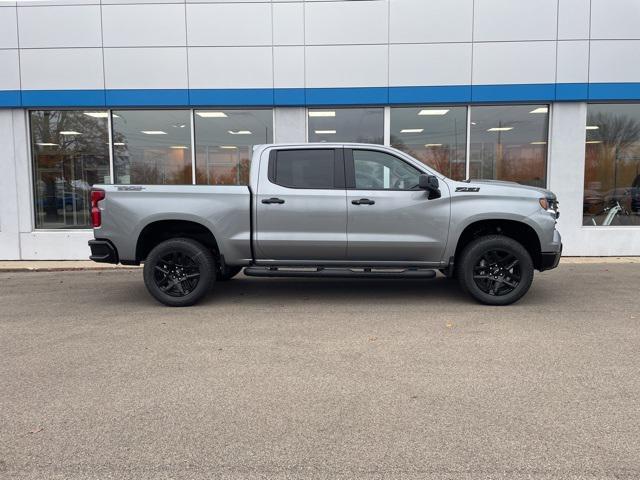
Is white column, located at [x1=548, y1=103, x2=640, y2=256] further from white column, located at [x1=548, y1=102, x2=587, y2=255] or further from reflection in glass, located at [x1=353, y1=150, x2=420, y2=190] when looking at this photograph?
reflection in glass, located at [x1=353, y1=150, x2=420, y2=190]

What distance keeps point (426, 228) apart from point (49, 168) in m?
8.99

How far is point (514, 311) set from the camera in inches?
238

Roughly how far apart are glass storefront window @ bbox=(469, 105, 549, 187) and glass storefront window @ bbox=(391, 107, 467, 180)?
0.24 m

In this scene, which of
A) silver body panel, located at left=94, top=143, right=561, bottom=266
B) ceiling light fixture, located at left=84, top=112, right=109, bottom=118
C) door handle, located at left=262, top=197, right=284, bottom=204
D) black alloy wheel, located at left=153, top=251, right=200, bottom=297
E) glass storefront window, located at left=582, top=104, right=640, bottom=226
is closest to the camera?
silver body panel, located at left=94, top=143, right=561, bottom=266

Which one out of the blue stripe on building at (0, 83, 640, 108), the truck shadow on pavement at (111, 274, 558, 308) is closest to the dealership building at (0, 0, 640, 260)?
the blue stripe on building at (0, 83, 640, 108)

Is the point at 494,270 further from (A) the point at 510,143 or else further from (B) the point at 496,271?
(A) the point at 510,143

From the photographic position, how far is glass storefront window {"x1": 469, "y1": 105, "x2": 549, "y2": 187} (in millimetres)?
10570

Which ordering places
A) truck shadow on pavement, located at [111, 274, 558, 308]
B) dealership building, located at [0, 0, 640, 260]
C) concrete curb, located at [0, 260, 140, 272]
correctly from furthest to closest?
dealership building, located at [0, 0, 640, 260] < concrete curb, located at [0, 260, 140, 272] < truck shadow on pavement, located at [111, 274, 558, 308]

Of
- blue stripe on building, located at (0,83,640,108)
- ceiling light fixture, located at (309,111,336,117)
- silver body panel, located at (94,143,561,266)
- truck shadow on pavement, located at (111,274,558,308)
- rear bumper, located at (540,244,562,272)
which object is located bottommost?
truck shadow on pavement, located at (111,274,558,308)

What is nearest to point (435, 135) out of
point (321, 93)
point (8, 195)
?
point (321, 93)

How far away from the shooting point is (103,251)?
623 centimetres

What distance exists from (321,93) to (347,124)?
3.00 ft

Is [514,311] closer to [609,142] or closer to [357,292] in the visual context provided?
[357,292]

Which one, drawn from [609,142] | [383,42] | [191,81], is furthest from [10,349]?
[609,142]
